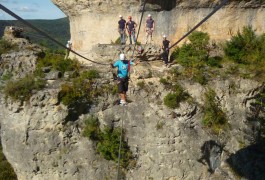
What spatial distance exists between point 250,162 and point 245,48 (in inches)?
212

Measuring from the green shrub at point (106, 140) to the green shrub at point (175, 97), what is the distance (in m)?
2.40

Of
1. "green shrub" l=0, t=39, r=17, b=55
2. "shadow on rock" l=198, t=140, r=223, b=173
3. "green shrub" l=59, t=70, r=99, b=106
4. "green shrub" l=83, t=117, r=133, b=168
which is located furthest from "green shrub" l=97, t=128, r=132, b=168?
"green shrub" l=0, t=39, r=17, b=55

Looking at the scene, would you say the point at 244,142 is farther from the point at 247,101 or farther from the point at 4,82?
the point at 4,82

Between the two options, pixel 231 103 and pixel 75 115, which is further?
pixel 231 103

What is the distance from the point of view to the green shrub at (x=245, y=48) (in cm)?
1368

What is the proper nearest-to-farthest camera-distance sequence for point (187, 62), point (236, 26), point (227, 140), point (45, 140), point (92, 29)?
point (45, 140) → point (227, 140) → point (187, 62) → point (236, 26) → point (92, 29)

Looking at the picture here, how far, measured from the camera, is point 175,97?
1211 centimetres

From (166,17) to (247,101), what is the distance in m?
6.05

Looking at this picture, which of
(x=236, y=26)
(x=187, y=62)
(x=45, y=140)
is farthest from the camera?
(x=236, y=26)

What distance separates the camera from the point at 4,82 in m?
12.4

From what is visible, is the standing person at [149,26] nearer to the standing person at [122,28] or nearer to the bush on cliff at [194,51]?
the standing person at [122,28]

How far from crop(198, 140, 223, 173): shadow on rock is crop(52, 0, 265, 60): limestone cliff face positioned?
6.06 m

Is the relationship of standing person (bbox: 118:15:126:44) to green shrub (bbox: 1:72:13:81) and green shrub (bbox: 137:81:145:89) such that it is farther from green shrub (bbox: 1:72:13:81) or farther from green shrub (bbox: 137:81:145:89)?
green shrub (bbox: 1:72:13:81)

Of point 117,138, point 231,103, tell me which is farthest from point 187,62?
point 117,138
